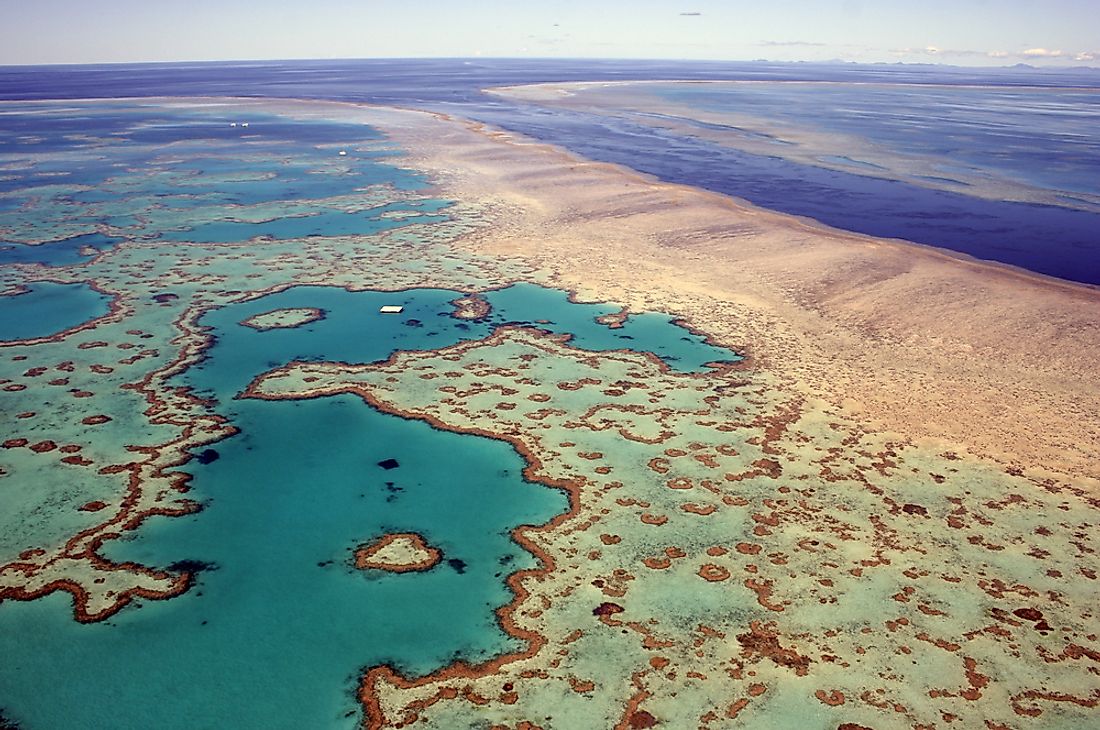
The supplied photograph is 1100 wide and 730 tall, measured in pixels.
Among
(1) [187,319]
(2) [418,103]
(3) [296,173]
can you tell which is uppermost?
(2) [418,103]

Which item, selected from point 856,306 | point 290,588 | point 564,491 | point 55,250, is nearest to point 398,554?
point 290,588

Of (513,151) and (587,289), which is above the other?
(513,151)

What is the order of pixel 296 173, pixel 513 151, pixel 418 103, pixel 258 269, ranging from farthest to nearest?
pixel 418 103 → pixel 513 151 → pixel 296 173 → pixel 258 269

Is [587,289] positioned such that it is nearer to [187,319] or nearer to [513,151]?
A: [187,319]

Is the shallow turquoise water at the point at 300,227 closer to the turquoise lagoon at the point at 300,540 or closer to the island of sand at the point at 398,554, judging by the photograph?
the turquoise lagoon at the point at 300,540

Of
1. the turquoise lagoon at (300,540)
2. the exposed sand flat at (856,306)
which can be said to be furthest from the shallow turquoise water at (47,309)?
the exposed sand flat at (856,306)

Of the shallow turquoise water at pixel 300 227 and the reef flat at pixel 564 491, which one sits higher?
the shallow turquoise water at pixel 300 227

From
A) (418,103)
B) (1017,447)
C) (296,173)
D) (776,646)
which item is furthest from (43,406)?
(418,103)
